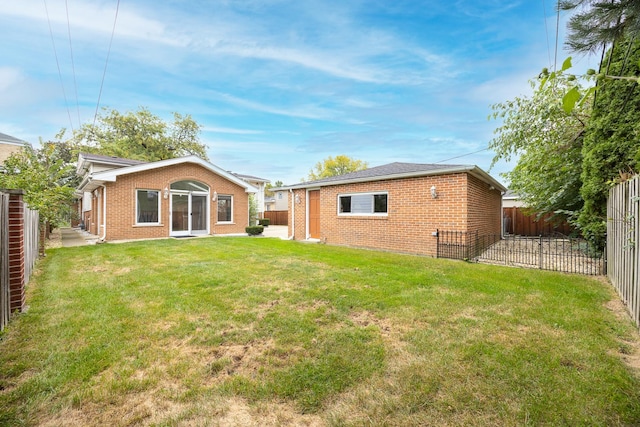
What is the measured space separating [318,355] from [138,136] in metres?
31.5

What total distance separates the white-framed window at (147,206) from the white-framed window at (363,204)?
29.6 feet

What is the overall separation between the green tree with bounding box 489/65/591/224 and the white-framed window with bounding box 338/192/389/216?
17.5 ft

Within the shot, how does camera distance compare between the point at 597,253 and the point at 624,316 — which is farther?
the point at 597,253

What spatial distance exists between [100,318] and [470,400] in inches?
172

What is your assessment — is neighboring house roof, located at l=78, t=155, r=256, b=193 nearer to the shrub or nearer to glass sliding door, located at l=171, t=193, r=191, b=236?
glass sliding door, located at l=171, t=193, r=191, b=236

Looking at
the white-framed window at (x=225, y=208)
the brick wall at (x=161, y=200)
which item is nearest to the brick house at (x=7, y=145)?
the brick wall at (x=161, y=200)

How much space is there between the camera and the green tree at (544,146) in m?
9.04

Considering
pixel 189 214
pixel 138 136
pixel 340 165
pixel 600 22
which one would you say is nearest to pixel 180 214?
pixel 189 214

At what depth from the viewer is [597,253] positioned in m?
7.22

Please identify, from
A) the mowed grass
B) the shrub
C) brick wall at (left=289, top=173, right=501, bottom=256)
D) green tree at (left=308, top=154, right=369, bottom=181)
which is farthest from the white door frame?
green tree at (left=308, top=154, right=369, bottom=181)

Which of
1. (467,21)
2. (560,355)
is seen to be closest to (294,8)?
(467,21)

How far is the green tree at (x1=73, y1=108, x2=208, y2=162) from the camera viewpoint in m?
26.2

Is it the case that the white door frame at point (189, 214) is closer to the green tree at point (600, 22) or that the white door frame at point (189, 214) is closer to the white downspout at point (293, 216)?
the white downspout at point (293, 216)

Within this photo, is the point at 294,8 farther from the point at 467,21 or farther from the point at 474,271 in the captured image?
the point at 474,271
